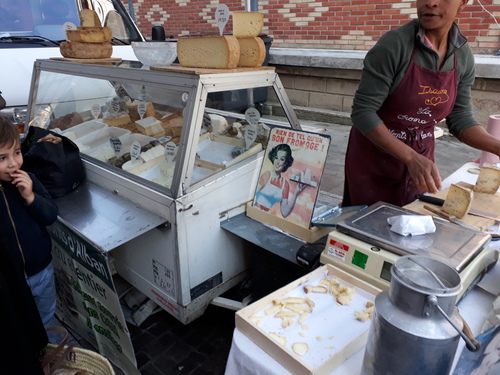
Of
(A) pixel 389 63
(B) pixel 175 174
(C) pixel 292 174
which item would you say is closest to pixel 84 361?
(B) pixel 175 174

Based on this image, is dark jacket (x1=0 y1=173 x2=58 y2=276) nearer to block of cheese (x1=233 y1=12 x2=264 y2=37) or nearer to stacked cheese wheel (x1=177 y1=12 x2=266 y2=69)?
stacked cheese wheel (x1=177 y1=12 x2=266 y2=69)

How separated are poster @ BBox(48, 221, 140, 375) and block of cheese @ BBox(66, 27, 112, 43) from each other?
1500mm

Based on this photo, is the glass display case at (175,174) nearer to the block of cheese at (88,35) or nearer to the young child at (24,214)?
the young child at (24,214)

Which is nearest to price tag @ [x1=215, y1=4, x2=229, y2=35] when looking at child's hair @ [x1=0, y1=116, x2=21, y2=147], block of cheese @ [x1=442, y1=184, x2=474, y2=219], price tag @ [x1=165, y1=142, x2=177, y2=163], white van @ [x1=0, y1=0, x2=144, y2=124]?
price tag @ [x1=165, y1=142, x2=177, y2=163]

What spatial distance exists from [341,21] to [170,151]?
5919mm

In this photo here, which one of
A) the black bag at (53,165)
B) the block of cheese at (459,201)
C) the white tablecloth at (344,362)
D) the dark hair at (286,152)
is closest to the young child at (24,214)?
the black bag at (53,165)

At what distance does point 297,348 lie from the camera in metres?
1.00

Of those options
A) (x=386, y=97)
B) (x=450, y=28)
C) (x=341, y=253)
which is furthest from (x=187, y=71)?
(x=450, y=28)

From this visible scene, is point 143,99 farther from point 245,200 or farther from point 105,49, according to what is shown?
point 245,200

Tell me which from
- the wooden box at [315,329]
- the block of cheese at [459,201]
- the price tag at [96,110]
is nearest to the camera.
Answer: the wooden box at [315,329]

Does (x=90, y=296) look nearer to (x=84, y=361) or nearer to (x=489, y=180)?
(x=84, y=361)

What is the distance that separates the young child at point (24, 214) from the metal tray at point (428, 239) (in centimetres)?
143

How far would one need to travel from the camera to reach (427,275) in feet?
2.63

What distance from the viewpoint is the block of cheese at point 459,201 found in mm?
1523
